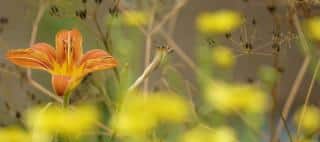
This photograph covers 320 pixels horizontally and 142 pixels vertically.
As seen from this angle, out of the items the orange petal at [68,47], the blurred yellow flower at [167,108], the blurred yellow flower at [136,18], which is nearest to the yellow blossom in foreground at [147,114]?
the blurred yellow flower at [167,108]

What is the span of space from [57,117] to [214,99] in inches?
3.2

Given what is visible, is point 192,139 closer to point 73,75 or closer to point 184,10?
point 73,75

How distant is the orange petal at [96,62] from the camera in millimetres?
377

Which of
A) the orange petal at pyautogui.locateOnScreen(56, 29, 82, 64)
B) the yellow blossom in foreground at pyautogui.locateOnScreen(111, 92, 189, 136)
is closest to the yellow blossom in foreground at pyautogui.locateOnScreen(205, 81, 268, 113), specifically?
the yellow blossom in foreground at pyautogui.locateOnScreen(111, 92, 189, 136)

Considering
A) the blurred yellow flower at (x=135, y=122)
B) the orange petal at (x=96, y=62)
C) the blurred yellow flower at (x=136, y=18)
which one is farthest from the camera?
the blurred yellow flower at (x=136, y=18)

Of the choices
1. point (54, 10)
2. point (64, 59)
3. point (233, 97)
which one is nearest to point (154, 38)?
point (54, 10)

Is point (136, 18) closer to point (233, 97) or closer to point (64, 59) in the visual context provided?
point (64, 59)

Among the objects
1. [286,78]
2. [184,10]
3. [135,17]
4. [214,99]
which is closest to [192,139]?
[214,99]

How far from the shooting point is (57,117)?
27cm

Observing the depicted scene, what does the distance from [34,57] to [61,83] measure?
4cm

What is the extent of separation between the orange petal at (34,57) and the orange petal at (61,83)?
0.08ft

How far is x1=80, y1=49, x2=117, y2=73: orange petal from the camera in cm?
38

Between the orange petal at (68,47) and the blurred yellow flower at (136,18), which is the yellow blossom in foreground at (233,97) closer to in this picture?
the orange petal at (68,47)

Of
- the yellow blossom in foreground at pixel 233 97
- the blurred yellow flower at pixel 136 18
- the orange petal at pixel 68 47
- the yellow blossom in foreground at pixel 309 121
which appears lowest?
the yellow blossom in foreground at pixel 309 121
